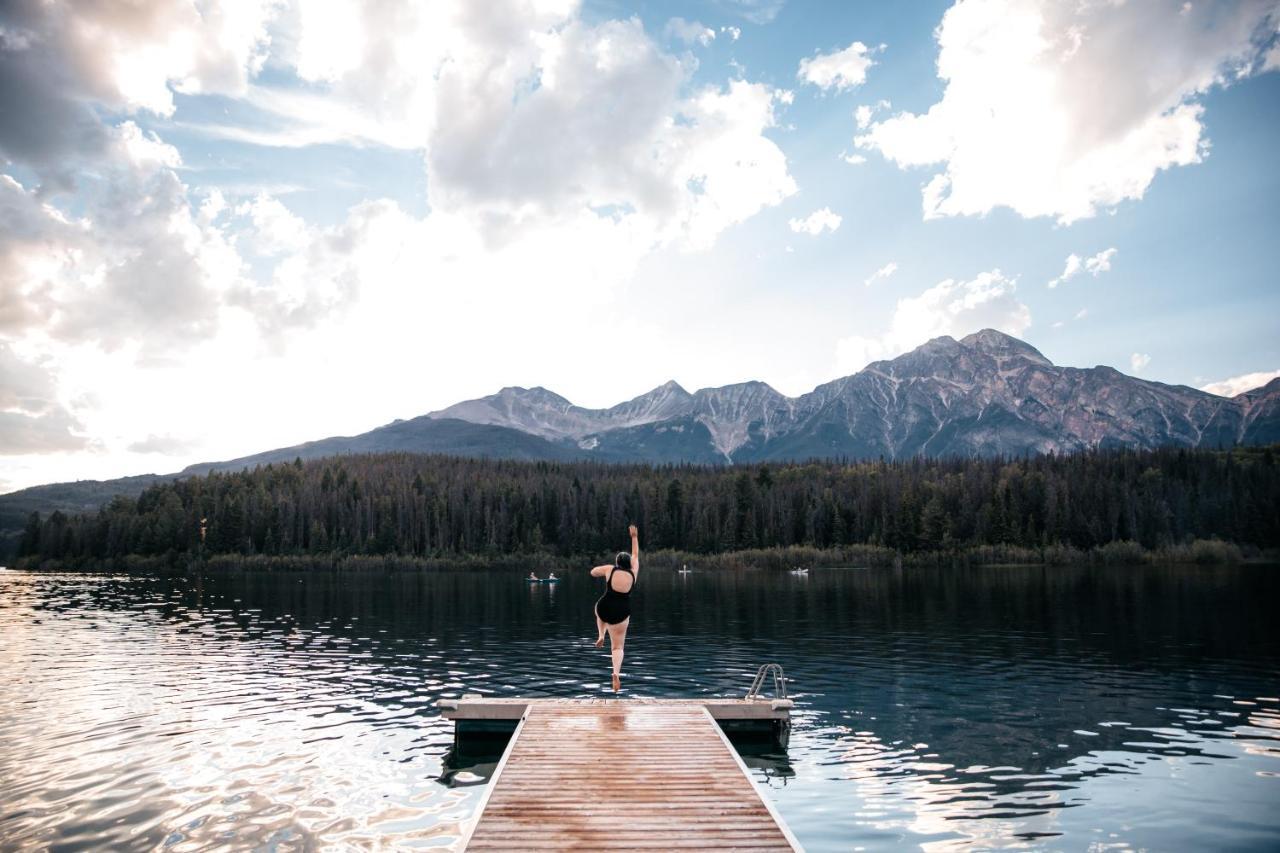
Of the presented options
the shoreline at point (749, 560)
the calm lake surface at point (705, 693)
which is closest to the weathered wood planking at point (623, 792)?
the calm lake surface at point (705, 693)

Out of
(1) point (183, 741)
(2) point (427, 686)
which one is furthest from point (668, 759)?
(2) point (427, 686)

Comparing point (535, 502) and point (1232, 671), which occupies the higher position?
point (535, 502)

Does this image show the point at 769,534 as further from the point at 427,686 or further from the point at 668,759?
the point at 668,759

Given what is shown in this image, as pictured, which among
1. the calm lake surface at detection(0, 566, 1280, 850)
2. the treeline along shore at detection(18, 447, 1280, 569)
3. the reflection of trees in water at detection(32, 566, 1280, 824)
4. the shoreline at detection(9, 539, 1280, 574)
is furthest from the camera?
the treeline along shore at detection(18, 447, 1280, 569)

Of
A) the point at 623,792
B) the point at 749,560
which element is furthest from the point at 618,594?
the point at 749,560

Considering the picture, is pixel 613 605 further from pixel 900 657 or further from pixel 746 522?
pixel 746 522

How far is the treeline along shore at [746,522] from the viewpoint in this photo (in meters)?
154

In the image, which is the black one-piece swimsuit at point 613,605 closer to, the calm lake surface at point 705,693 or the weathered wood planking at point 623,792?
the weathered wood planking at point 623,792

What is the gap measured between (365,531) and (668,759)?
18133cm

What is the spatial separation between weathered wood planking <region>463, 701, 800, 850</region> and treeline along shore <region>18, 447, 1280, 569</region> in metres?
136

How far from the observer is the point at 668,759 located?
19.1m

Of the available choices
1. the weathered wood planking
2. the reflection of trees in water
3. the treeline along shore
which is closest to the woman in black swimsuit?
the weathered wood planking

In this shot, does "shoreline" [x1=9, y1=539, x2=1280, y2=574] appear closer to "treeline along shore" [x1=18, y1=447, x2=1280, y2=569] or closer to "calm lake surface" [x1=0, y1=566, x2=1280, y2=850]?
"treeline along shore" [x1=18, y1=447, x2=1280, y2=569]

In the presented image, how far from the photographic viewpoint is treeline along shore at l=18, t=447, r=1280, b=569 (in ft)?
506
